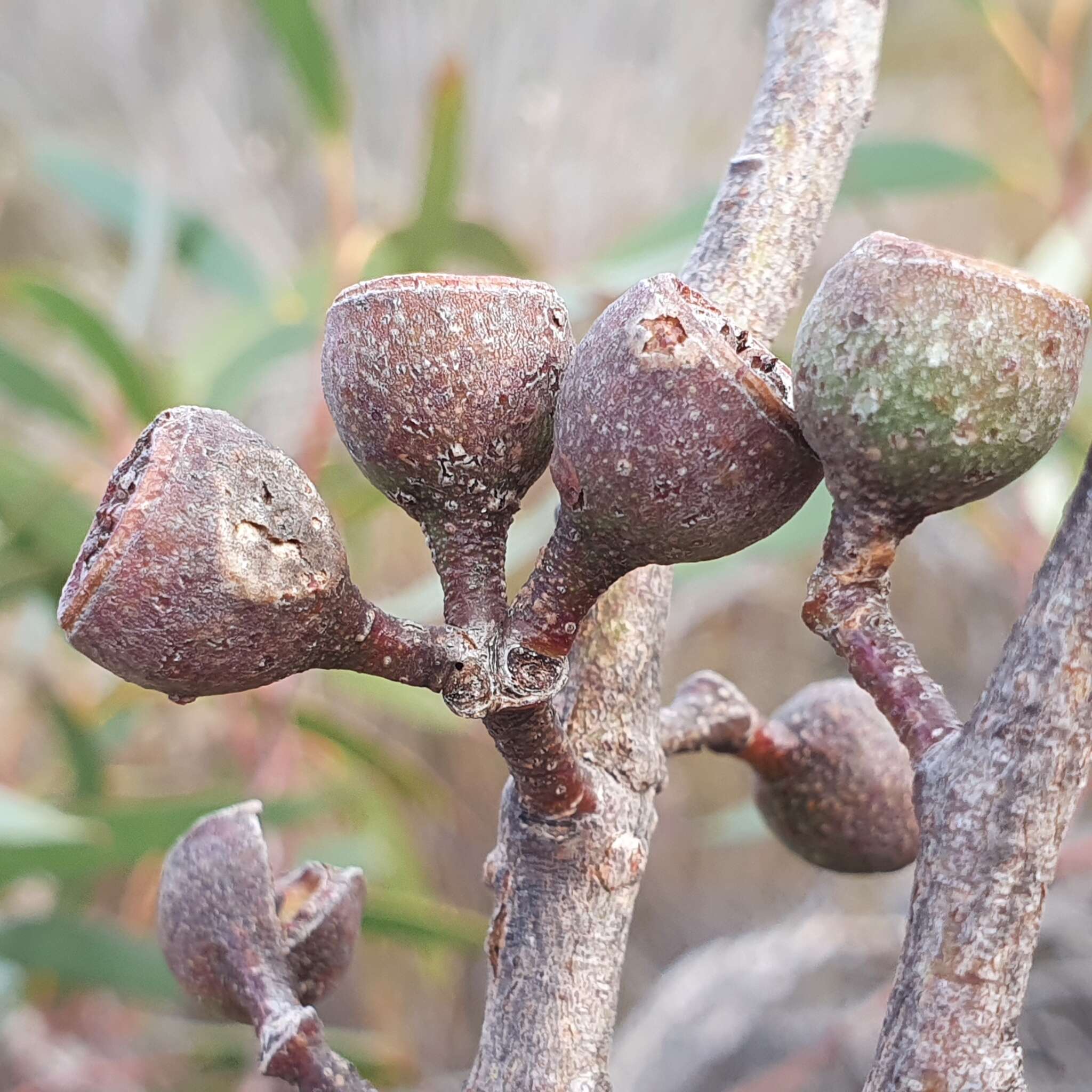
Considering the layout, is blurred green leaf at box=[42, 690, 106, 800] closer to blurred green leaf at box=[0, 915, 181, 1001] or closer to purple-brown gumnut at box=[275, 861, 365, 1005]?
blurred green leaf at box=[0, 915, 181, 1001]

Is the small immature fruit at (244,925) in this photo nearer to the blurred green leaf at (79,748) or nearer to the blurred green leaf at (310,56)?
the blurred green leaf at (79,748)

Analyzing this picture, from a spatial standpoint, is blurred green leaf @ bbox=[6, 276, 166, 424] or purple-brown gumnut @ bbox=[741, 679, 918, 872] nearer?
purple-brown gumnut @ bbox=[741, 679, 918, 872]

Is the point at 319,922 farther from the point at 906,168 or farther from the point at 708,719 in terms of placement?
the point at 906,168

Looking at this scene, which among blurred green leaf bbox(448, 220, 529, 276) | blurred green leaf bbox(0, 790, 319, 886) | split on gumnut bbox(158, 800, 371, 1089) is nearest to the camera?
split on gumnut bbox(158, 800, 371, 1089)

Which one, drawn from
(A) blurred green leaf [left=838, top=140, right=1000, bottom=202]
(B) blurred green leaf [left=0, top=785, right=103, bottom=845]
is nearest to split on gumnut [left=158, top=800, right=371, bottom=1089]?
(B) blurred green leaf [left=0, top=785, right=103, bottom=845]

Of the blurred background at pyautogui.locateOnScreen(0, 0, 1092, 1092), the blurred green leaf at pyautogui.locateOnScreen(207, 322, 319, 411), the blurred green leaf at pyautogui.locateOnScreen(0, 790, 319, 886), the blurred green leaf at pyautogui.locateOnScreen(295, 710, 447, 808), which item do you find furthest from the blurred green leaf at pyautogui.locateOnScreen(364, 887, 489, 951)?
the blurred green leaf at pyautogui.locateOnScreen(207, 322, 319, 411)

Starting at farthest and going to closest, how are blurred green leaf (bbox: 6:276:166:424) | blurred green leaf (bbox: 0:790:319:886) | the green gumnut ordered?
blurred green leaf (bbox: 6:276:166:424), blurred green leaf (bbox: 0:790:319:886), the green gumnut

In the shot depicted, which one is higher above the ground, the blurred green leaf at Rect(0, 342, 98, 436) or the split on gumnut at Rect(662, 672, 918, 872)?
the blurred green leaf at Rect(0, 342, 98, 436)

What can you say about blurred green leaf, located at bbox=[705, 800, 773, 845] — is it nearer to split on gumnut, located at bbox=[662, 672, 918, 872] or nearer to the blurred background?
the blurred background

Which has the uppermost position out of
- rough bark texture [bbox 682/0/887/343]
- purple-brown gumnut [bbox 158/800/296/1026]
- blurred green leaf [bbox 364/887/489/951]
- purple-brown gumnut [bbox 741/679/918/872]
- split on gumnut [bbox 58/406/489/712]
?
rough bark texture [bbox 682/0/887/343]
